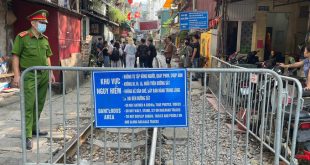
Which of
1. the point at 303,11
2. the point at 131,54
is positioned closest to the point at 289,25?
the point at 303,11

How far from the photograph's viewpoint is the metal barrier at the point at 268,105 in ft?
14.4

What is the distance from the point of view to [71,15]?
13.6m

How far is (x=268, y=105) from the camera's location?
5316mm

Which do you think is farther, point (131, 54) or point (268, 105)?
point (131, 54)

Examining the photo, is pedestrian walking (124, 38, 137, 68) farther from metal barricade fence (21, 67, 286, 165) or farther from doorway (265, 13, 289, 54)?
metal barricade fence (21, 67, 286, 165)

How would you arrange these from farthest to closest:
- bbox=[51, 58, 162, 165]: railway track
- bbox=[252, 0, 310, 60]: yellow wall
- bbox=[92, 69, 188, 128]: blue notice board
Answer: bbox=[252, 0, 310, 60]: yellow wall
bbox=[51, 58, 162, 165]: railway track
bbox=[92, 69, 188, 128]: blue notice board

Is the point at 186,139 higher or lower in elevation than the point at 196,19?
lower

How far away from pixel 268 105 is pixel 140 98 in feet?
7.66

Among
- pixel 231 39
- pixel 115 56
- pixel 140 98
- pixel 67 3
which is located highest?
pixel 67 3

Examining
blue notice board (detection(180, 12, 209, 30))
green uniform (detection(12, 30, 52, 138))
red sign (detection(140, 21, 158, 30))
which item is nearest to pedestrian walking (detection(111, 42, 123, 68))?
blue notice board (detection(180, 12, 209, 30))

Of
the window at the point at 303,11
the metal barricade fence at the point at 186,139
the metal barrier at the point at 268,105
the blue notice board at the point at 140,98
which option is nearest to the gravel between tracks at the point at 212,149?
the metal barricade fence at the point at 186,139

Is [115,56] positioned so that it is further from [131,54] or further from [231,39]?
[231,39]

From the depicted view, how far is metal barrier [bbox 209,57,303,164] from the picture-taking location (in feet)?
14.4

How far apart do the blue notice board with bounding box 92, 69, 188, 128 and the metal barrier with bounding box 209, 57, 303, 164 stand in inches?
28.9
